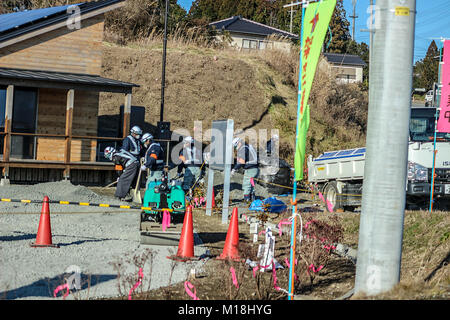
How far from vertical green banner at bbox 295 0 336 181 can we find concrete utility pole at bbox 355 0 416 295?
67 cm

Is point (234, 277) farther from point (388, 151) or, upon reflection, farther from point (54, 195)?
point (54, 195)

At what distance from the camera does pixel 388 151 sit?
19.9 feet

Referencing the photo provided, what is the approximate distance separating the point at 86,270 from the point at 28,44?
15569 millimetres

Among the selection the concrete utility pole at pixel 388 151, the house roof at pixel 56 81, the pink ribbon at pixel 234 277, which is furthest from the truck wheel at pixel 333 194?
the concrete utility pole at pixel 388 151

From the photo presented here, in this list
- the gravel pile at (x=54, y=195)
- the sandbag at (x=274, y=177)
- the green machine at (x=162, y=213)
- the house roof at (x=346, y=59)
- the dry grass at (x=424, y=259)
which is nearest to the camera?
the dry grass at (x=424, y=259)

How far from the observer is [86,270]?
829cm

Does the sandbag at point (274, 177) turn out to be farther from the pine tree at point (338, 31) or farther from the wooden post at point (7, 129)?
the pine tree at point (338, 31)

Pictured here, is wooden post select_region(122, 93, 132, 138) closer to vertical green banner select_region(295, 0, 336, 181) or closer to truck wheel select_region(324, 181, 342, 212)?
truck wheel select_region(324, 181, 342, 212)

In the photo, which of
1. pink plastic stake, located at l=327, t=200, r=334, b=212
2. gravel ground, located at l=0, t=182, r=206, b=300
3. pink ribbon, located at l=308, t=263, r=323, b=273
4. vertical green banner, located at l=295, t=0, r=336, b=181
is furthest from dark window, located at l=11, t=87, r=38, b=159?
vertical green banner, located at l=295, t=0, r=336, b=181

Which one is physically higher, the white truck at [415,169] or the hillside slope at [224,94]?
the hillside slope at [224,94]

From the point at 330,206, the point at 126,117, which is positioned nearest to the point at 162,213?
the point at 330,206

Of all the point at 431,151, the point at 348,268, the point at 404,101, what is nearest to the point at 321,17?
the point at 404,101

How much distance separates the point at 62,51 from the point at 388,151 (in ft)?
61.0

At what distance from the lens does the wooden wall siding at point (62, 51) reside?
21.7m
